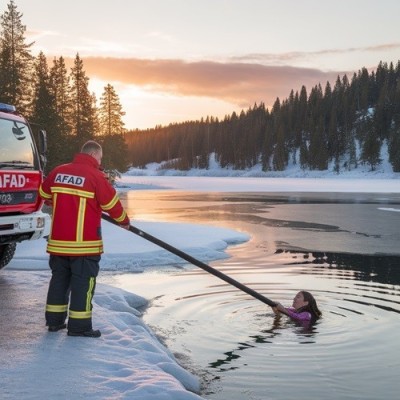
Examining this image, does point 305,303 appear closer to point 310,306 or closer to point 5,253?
point 310,306

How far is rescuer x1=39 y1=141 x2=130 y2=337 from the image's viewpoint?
18.4 feet

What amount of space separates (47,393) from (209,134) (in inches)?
6500

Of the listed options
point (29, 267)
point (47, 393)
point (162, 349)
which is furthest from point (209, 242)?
point (47, 393)

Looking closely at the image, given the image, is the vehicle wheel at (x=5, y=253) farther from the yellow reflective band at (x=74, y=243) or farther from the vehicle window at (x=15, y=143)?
the yellow reflective band at (x=74, y=243)

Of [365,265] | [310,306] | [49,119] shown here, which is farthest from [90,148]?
[49,119]

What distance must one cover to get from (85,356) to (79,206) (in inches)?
56.3

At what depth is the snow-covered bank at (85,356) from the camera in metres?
4.39

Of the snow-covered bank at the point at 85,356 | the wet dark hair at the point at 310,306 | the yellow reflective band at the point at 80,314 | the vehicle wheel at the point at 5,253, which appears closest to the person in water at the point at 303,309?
the wet dark hair at the point at 310,306

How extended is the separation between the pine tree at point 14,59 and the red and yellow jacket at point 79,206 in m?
33.9

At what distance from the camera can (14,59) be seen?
4072cm

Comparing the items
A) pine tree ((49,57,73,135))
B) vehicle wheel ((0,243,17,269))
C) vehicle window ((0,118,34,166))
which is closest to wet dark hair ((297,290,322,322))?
vehicle window ((0,118,34,166))

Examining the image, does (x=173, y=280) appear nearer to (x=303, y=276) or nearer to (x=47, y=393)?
(x=303, y=276)

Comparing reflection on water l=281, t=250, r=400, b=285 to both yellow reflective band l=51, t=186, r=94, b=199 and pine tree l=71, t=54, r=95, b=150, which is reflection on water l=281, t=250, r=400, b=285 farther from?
pine tree l=71, t=54, r=95, b=150

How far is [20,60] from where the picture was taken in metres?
41.5
